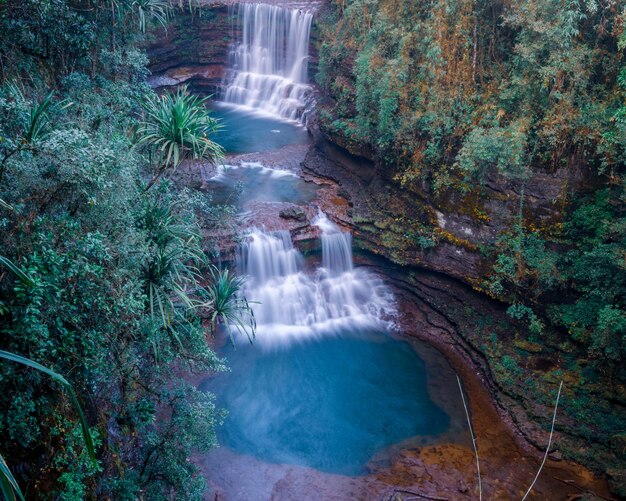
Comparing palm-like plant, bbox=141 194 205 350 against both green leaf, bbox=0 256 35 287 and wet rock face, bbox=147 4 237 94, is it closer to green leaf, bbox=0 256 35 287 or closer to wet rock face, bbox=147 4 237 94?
green leaf, bbox=0 256 35 287

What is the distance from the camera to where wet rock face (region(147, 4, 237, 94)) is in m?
23.3

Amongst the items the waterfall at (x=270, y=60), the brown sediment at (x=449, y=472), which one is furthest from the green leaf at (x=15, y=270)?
the waterfall at (x=270, y=60)

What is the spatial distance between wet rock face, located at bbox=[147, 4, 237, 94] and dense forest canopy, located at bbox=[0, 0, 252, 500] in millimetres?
13575

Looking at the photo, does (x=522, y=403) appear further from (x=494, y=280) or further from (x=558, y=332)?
(x=494, y=280)

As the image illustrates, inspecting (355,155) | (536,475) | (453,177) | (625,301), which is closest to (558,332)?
(625,301)

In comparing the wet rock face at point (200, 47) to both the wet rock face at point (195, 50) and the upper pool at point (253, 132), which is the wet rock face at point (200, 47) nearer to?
the wet rock face at point (195, 50)

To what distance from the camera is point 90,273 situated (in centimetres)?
582

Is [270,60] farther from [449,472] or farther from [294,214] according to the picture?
[449,472]

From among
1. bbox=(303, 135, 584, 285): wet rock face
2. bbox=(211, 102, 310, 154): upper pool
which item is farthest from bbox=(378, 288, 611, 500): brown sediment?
bbox=(211, 102, 310, 154): upper pool

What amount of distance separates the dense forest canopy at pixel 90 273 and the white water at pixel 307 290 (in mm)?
3931

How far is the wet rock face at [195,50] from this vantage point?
23266 mm

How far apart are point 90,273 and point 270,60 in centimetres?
2084

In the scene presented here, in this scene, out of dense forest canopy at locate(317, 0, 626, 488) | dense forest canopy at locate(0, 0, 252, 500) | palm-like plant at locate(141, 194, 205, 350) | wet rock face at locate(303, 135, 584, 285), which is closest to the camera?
dense forest canopy at locate(0, 0, 252, 500)

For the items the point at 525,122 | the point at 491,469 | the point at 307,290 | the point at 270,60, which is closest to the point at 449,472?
the point at 491,469
